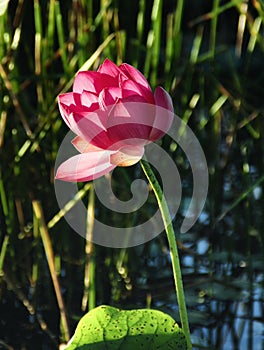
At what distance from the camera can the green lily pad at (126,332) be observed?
0.84 metres

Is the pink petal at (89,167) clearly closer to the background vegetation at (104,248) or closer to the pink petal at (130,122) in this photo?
the pink petal at (130,122)

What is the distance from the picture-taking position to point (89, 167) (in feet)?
2.58

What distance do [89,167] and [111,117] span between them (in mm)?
62

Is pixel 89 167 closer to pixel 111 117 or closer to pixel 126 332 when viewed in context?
pixel 111 117

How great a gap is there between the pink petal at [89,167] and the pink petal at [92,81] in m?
0.06

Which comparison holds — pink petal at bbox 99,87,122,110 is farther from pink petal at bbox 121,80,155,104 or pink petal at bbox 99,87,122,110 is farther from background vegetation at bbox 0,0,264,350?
background vegetation at bbox 0,0,264,350

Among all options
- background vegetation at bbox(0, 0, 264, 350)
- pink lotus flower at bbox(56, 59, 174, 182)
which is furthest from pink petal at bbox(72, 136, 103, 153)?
background vegetation at bbox(0, 0, 264, 350)

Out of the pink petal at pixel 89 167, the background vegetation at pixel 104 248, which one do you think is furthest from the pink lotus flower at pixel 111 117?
the background vegetation at pixel 104 248

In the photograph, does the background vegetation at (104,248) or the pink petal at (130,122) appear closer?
→ the pink petal at (130,122)

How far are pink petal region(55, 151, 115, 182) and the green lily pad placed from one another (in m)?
0.14

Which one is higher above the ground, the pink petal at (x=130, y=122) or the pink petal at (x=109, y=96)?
the pink petal at (x=109, y=96)

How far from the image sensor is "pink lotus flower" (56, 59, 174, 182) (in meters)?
0.76

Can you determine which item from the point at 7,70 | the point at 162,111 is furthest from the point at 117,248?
the point at 162,111

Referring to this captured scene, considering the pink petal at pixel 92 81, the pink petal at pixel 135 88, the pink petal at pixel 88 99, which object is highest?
the pink petal at pixel 92 81
